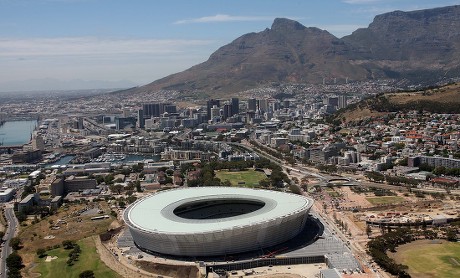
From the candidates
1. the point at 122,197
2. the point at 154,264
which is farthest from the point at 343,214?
the point at 122,197

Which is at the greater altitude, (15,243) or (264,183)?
(264,183)

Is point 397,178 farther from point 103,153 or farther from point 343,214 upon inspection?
point 103,153

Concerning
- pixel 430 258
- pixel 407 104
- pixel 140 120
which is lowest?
pixel 430 258

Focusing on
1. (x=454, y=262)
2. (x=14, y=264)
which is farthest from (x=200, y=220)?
(x=454, y=262)

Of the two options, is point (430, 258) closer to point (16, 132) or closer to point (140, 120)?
point (140, 120)

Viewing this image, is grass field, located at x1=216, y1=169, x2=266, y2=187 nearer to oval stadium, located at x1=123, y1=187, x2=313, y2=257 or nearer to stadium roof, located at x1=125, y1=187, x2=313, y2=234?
stadium roof, located at x1=125, y1=187, x2=313, y2=234

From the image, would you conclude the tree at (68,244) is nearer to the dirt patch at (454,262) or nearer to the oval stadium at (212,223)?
the oval stadium at (212,223)

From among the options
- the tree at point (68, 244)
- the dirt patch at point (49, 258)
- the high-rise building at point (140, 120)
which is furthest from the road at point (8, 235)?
the high-rise building at point (140, 120)
